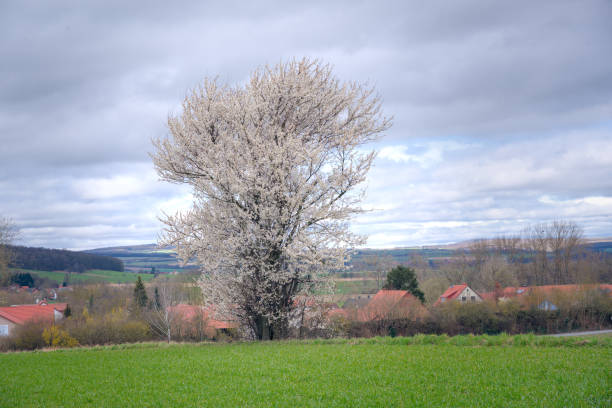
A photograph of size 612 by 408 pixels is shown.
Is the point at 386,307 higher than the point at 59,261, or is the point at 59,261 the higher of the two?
the point at 59,261

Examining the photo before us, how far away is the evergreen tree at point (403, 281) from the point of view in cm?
4225

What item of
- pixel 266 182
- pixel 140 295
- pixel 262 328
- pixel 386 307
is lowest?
pixel 140 295

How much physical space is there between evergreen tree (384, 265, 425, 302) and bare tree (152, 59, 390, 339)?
96.5 feet

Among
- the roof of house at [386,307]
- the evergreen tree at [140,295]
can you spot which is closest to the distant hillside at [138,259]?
the evergreen tree at [140,295]

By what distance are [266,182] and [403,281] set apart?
32136 millimetres

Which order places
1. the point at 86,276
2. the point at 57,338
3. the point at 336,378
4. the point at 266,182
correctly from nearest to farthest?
the point at 336,378 < the point at 266,182 < the point at 57,338 < the point at 86,276

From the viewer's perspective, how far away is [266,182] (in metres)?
13.7

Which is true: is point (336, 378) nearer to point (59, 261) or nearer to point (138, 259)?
point (59, 261)

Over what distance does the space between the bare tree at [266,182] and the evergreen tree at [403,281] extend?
29.4 meters

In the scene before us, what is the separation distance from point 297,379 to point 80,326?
23.2m

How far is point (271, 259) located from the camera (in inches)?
550

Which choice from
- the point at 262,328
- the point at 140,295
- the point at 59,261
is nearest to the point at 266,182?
the point at 262,328

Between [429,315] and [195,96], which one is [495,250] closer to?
[429,315]

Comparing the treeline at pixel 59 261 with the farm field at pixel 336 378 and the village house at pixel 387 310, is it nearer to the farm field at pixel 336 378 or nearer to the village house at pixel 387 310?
the village house at pixel 387 310
